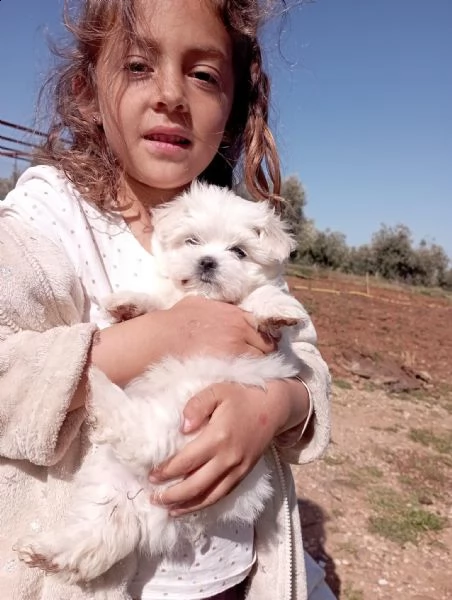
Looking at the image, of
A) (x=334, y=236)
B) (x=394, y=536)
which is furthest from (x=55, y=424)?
(x=334, y=236)

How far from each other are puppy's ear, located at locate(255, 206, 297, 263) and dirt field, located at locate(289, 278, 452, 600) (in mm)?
2173

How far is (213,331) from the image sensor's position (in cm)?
158

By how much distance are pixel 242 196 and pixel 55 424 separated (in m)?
1.31

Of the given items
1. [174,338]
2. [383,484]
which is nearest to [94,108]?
[174,338]

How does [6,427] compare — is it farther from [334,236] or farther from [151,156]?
[334,236]

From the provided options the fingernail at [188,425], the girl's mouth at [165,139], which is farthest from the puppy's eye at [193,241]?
the fingernail at [188,425]

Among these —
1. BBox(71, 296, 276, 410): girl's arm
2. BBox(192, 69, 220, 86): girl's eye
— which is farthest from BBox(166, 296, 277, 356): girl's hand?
BBox(192, 69, 220, 86): girl's eye

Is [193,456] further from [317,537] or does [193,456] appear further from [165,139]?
[317,537]

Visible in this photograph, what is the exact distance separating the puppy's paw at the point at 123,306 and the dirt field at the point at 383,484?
2347 mm

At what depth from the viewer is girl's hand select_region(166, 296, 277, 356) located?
60.2 inches

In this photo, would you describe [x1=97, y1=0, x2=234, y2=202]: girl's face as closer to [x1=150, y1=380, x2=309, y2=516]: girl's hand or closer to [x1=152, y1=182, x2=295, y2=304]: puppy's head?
[x1=152, y1=182, x2=295, y2=304]: puppy's head

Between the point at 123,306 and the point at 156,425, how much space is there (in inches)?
15.7

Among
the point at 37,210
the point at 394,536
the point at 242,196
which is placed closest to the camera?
the point at 37,210

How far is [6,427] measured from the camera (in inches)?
50.1
